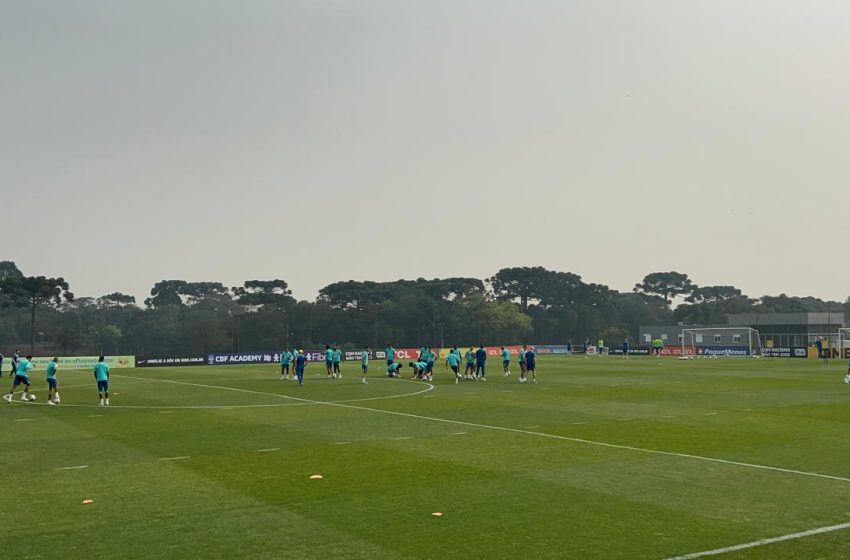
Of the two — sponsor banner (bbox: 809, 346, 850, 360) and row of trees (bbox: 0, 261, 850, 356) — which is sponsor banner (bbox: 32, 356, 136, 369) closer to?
row of trees (bbox: 0, 261, 850, 356)

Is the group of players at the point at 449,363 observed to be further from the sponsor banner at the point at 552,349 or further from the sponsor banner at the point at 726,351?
the sponsor banner at the point at 552,349

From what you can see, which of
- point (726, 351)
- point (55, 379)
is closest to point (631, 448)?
point (55, 379)

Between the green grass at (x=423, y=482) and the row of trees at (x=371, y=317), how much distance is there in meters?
92.4

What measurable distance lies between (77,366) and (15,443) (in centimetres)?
6253

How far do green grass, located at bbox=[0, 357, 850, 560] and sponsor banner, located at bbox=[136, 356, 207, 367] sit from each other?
53909 mm

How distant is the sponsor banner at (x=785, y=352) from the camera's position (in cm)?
8162

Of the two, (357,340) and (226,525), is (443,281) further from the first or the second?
(226,525)

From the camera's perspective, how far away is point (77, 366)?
7762 cm

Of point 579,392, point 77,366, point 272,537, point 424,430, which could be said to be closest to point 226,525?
point 272,537

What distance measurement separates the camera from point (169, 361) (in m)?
83.1

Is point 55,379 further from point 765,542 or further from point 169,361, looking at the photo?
point 169,361

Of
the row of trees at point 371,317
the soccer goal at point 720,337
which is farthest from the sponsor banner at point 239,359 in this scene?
the soccer goal at point 720,337

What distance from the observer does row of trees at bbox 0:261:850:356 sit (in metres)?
136

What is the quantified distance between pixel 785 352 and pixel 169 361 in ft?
222
